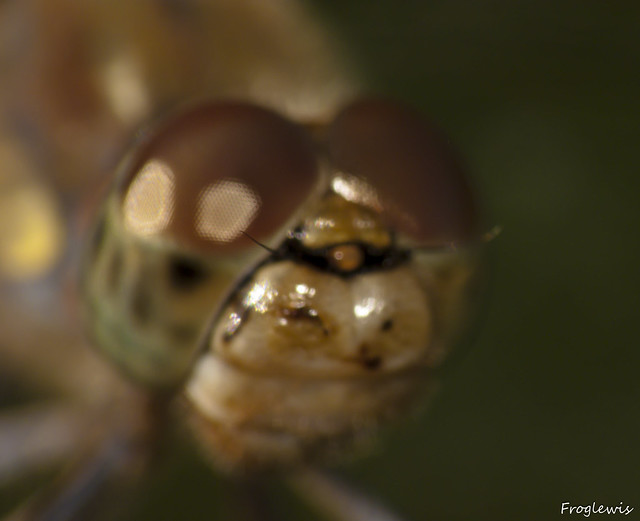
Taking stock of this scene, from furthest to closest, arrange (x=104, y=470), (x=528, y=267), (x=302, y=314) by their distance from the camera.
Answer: (x=528, y=267)
(x=104, y=470)
(x=302, y=314)

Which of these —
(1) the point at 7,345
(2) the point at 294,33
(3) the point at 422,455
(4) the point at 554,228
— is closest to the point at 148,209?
(2) the point at 294,33

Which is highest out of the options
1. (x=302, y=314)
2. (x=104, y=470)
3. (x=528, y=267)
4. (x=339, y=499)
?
(x=528, y=267)

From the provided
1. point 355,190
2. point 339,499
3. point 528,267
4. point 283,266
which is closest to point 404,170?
point 355,190

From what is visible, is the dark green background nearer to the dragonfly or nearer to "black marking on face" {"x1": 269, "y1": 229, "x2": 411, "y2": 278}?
the dragonfly

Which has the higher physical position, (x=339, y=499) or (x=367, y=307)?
(x=339, y=499)

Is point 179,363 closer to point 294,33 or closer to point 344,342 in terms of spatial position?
point 344,342

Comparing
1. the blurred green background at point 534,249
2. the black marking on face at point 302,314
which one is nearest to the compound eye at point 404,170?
the black marking on face at point 302,314

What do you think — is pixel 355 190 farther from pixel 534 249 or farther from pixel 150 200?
pixel 534 249

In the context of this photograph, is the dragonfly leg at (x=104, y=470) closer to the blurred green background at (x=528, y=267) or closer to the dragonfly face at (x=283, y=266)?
the blurred green background at (x=528, y=267)
